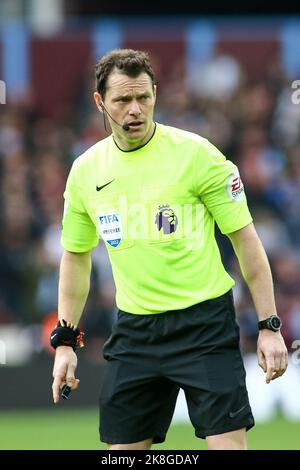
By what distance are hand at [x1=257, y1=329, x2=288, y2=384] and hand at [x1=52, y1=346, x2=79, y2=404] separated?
955 millimetres

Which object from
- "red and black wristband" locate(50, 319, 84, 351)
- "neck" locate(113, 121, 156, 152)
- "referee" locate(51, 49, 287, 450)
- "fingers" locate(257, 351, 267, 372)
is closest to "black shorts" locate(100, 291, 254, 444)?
"referee" locate(51, 49, 287, 450)

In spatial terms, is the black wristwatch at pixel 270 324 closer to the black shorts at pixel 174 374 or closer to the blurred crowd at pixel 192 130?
the black shorts at pixel 174 374

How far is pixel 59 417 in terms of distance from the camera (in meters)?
12.8

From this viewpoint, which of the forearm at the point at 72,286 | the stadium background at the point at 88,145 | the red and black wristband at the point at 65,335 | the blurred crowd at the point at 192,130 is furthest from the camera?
the blurred crowd at the point at 192,130

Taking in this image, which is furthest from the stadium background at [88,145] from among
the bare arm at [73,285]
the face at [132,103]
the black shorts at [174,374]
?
the face at [132,103]

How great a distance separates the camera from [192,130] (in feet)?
49.6

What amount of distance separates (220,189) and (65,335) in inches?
44.0

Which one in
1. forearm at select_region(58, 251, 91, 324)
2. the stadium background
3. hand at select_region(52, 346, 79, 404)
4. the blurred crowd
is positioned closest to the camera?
hand at select_region(52, 346, 79, 404)

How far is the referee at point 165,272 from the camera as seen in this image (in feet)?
20.0

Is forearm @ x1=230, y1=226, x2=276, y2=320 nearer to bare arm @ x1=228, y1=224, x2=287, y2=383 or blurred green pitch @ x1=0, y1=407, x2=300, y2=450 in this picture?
bare arm @ x1=228, y1=224, x2=287, y2=383

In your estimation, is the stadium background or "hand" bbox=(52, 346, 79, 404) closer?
"hand" bbox=(52, 346, 79, 404)

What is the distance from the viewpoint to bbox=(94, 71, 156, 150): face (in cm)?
613

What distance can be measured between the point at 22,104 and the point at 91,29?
5.11ft

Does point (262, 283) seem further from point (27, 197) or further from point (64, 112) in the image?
point (64, 112)
